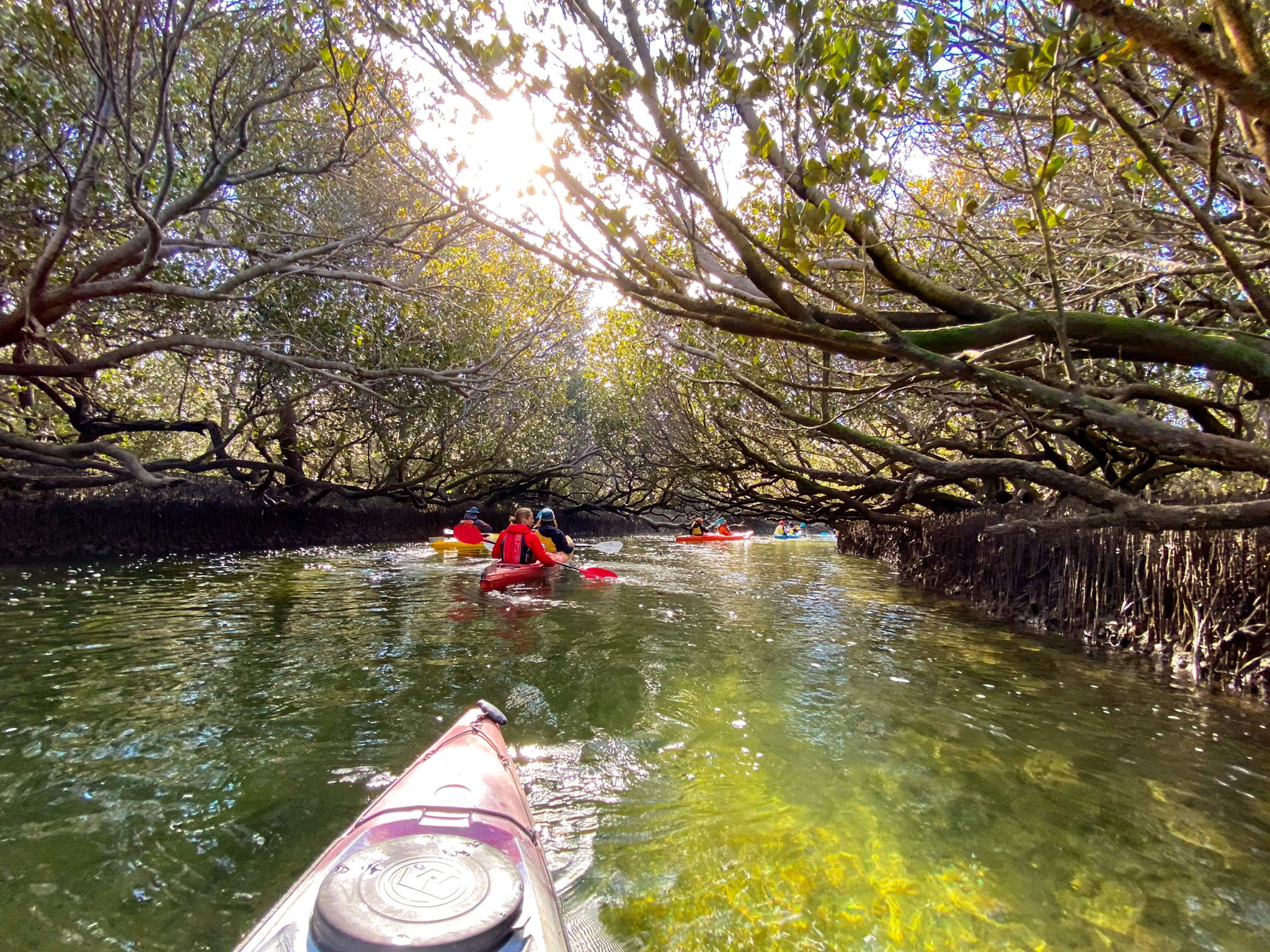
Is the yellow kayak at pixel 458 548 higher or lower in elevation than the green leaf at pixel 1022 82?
lower

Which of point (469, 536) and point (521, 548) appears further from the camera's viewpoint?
point (469, 536)

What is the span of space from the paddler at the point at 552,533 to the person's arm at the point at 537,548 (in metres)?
2.29

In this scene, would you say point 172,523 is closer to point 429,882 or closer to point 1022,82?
point 429,882

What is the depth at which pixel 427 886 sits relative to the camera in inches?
70.6

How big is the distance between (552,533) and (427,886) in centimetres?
1198

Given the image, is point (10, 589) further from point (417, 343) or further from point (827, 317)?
point (827, 317)

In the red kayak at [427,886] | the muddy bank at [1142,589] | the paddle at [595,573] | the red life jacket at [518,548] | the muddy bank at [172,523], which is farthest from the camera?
the muddy bank at [172,523]

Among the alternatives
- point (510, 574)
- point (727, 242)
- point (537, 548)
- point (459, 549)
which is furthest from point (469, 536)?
point (727, 242)

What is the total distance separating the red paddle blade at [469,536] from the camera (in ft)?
52.7

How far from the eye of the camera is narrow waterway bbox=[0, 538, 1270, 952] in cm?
266

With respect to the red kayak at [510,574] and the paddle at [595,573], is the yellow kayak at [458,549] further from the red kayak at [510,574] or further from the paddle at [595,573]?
the red kayak at [510,574]

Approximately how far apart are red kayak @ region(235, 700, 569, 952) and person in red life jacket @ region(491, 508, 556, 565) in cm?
840

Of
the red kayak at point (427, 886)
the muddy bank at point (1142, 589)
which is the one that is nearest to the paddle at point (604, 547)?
the muddy bank at point (1142, 589)

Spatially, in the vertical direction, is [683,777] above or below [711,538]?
above
